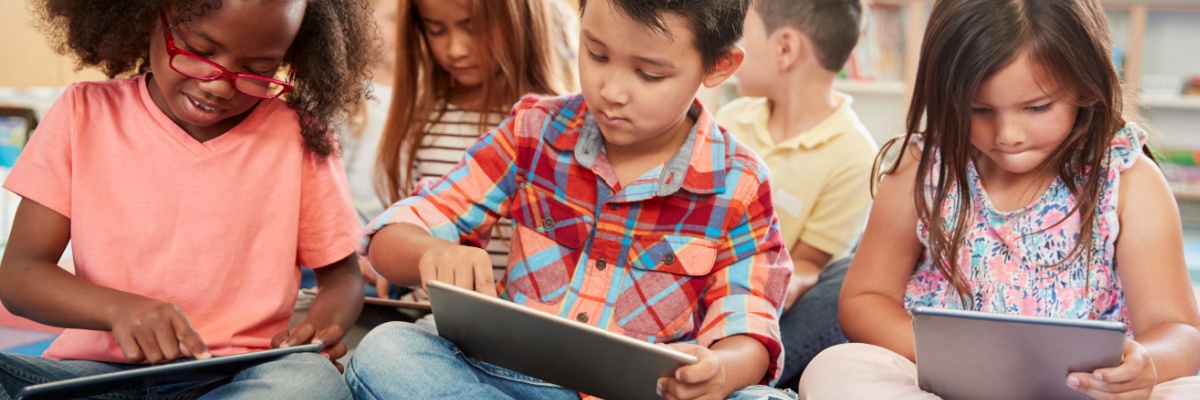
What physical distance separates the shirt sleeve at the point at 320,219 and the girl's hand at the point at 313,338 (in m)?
0.10

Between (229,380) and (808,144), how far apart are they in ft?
3.39

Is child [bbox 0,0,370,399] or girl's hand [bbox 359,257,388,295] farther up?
child [bbox 0,0,370,399]

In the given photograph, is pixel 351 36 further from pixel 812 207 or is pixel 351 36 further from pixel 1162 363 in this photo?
pixel 1162 363

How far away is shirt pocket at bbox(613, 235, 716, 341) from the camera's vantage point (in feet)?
4.02

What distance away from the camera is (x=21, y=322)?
6.07 ft

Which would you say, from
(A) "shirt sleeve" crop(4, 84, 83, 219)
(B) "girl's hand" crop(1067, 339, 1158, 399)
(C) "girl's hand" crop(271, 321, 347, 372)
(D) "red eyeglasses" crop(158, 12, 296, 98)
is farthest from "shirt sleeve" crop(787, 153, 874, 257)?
(A) "shirt sleeve" crop(4, 84, 83, 219)

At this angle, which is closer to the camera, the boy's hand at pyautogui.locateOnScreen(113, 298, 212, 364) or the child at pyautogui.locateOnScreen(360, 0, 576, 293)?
the boy's hand at pyautogui.locateOnScreen(113, 298, 212, 364)

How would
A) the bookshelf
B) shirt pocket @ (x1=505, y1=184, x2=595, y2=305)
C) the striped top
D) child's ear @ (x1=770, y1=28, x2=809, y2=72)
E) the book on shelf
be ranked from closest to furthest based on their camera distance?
shirt pocket @ (x1=505, y1=184, x2=595, y2=305), the striped top, child's ear @ (x1=770, y1=28, x2=809, y2=72), the bookshelf, the book on shelf

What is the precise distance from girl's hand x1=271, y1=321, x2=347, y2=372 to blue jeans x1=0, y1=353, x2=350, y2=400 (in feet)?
0.12

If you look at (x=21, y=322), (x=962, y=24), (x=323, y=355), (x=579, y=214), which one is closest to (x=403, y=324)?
(x=323, y=355)

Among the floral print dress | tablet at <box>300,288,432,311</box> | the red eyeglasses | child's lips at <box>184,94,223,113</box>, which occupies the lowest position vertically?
tablet at <box>300,288,432,311</box>

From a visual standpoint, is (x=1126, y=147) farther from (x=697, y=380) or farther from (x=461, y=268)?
(x=461, y=268)

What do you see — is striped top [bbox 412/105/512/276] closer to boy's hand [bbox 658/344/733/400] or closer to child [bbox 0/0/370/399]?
child [bbox 0/0/370/399]

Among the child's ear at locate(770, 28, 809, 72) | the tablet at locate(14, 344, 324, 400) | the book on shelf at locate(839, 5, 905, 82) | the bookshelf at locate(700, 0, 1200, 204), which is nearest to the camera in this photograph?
the tablet at locate(14, 344, 324, 400)
